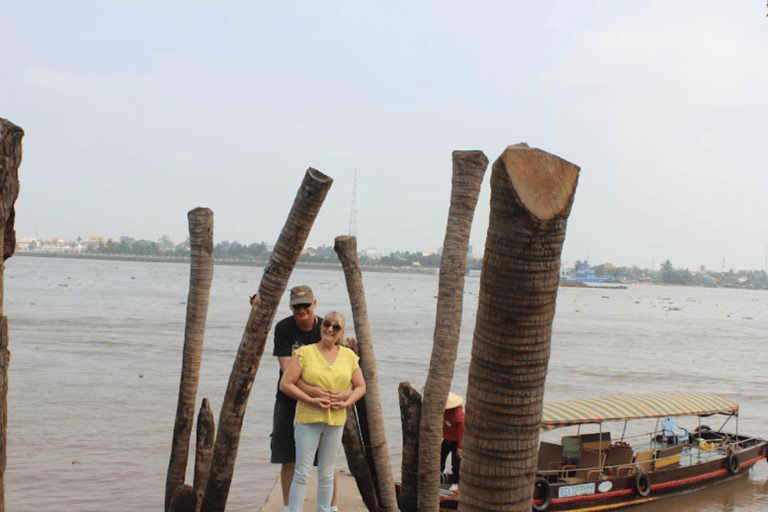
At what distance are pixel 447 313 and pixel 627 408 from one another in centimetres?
668

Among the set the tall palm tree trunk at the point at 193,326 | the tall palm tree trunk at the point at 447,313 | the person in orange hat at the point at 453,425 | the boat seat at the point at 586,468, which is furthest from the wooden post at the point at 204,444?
the boat seat at the point at 586,468

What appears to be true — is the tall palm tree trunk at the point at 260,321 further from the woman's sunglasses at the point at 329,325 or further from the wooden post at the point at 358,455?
the wooden post at the point at 358,455

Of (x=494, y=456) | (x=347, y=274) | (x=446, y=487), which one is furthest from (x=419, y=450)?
(x=494, y=456)

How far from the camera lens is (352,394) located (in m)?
5.91

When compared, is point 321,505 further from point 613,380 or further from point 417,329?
point 417,329

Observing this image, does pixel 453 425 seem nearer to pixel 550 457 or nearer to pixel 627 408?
pixel 550 457

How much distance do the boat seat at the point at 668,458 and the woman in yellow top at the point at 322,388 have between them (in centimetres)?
836

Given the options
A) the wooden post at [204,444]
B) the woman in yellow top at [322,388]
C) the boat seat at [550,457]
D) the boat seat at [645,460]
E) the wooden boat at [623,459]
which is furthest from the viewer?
the boat seat at [645,460]

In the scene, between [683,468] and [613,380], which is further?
Result: [613,380]

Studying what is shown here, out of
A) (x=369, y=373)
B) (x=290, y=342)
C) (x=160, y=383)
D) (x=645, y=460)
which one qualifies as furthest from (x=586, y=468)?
(x=160, y=383)

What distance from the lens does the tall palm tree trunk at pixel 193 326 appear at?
6.90 m

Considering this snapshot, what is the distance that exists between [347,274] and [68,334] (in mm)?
26283

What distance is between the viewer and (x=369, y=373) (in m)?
6.91

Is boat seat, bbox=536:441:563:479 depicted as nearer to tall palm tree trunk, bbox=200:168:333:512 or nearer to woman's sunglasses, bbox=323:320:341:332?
tall palm tree trunk, bbox=200:168:333:512
